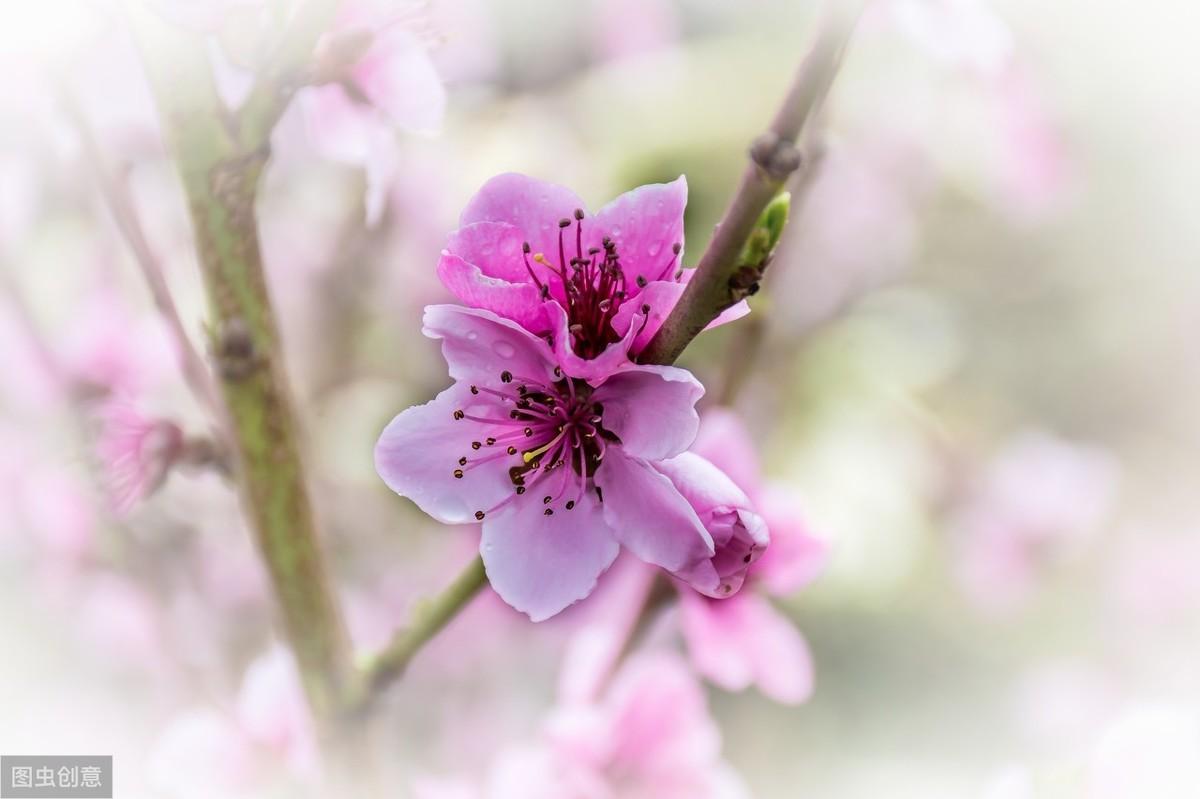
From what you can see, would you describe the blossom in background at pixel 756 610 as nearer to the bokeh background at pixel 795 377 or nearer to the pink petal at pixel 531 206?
the bokeh background at pixel 795 377

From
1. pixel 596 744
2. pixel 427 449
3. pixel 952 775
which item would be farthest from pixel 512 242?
pixel 952 775

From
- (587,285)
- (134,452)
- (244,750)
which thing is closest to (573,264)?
(587,285)

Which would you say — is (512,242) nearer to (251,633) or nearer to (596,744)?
(596,744)

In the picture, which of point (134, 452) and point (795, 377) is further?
point (795, 377)

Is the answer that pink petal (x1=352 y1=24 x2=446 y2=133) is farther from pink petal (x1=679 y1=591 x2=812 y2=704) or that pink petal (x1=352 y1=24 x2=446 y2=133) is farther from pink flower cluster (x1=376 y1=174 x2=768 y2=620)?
pink petal (x1=679 y1=591 x2=812 y2=704)

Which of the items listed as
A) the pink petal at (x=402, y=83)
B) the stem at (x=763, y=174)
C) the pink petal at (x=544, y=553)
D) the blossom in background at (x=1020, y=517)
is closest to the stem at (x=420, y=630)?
the pink petal at (x=544, y=553)

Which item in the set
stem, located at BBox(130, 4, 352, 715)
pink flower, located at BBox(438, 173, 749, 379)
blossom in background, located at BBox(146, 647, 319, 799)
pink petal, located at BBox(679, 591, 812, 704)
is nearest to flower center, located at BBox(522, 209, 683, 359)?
pink flower, located at BBox(438, 173, 749, 379)

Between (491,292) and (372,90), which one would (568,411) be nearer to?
(491,292)
